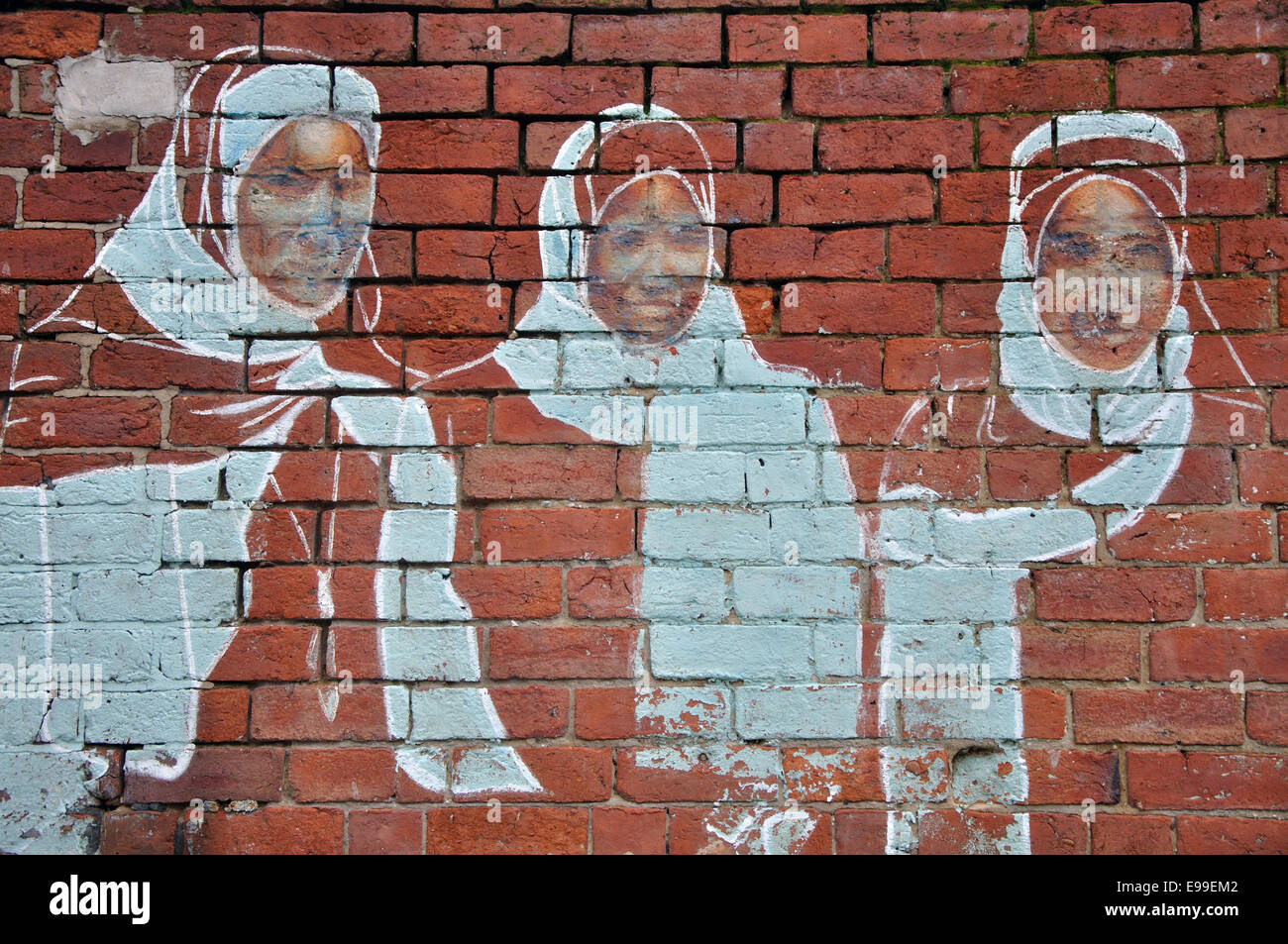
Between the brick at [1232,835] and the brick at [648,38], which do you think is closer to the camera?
the brick at [1232,835]

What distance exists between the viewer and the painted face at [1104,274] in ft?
5.93

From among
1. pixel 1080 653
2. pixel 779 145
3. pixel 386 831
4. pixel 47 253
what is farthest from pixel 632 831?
pixel 47 253

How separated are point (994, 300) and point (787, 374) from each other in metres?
0.44

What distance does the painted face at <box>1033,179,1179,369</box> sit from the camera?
71.2 inches

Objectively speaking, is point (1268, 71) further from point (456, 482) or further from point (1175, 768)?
point (456, 482)

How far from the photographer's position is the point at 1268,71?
181cm

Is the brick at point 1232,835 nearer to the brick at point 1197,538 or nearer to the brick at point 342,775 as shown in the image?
the brick at point 1197,538

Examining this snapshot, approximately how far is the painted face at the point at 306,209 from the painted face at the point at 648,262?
50cm

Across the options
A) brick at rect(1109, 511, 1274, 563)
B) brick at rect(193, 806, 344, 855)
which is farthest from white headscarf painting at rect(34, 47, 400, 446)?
brick at rect(1109, 511, 1274, 563)

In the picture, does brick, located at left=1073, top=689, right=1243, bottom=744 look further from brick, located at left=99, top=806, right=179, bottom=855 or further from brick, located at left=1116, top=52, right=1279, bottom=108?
brick, located at left=99, top=806, right=179, bottom=855

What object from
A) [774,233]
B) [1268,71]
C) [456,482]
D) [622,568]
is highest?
[1268,71]

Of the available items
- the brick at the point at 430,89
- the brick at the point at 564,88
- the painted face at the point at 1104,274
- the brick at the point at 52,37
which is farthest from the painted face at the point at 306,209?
the painted face at the point at 1104,274

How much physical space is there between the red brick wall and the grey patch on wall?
0.07 ft
